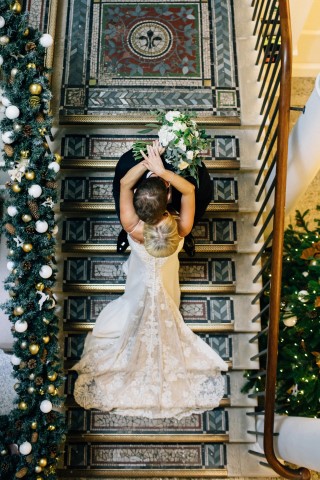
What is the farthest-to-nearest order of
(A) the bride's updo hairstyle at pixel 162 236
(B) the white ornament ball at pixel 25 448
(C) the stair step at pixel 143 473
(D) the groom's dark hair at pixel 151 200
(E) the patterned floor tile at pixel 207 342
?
(E) the patterned floor tile at pixel 207 342 < (C) the stair step at pixel 143 473 < (B) the white ornament ball at pixel 25 448 < (A) the bride's updo hairstyle at pixel 162 236 < (D) the groom's dark hair at pixel 151 200

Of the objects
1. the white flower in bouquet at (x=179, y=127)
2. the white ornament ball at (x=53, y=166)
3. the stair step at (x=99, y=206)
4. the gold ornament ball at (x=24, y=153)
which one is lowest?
the stair step at (x=99, y=206)

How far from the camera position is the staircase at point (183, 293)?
4.54 meters

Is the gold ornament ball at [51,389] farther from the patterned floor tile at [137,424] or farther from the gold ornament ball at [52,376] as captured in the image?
the patterned floor tile at [137,424]

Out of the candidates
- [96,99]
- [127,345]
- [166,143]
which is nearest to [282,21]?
[166,143]

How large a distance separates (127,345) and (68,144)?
5.47ft

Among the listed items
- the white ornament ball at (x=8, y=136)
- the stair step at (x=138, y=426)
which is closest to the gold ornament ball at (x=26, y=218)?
the white ornament ball at (x=8, y=136)

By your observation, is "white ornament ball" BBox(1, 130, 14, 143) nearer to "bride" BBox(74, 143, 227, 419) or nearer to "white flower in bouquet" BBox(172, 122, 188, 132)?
"white flower in bouquet" BBox(172, 122, 188, 132)

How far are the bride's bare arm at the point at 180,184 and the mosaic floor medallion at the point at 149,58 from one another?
1.37 m

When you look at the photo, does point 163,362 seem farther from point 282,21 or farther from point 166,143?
point 282,21

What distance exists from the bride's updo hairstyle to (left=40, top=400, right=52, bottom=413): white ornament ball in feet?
4.22

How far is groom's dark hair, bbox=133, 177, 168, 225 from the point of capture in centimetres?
324

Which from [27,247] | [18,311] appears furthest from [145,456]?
[27,247]

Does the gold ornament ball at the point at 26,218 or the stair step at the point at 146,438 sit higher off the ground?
the gold ornament ball at the point at 26,218

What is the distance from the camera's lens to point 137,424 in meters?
4.54
